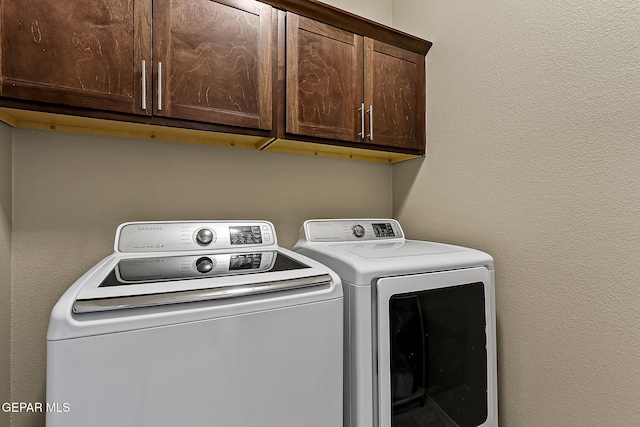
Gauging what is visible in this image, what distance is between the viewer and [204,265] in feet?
3.45

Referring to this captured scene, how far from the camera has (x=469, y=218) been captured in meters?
1.52

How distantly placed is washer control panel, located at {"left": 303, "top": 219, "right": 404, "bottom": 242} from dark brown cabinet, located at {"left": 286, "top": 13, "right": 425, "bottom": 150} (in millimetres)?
442

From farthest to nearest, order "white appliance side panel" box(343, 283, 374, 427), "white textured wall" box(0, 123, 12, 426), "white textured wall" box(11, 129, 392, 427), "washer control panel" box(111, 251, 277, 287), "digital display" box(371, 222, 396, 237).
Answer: "digital display" box(371, 222, 396, 237)
"white textured wall" box(11, 129, 392, 427)
"white textured wall" box(0, 123, 12, 426)
"white appliance side panel" box(343, 283, 374, 427)
"washer control panel" box(111, 251, 277, 287)

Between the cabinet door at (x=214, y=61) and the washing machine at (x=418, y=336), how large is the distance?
0.71 m

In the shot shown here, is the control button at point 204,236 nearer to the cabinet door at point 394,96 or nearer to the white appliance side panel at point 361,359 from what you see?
the white appliance side panel at point 361,359

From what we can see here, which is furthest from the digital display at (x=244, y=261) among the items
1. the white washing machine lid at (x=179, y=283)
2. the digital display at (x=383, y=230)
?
the digital display at (x=383, y=230)

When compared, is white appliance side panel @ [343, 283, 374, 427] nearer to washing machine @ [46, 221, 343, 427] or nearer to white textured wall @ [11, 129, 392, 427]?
washing machine @ [46, 221, 343, 427]

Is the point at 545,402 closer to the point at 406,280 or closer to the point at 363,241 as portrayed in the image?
the point at 406,280

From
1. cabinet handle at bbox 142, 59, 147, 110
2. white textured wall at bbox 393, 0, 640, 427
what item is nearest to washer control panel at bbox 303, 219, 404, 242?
white textured wall at bbox 393, 0, 640, 427

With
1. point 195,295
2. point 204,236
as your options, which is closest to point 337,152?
point 204,236

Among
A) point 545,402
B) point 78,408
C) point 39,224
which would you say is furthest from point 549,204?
point 39,224

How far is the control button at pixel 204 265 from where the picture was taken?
994mm

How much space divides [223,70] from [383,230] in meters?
1.15

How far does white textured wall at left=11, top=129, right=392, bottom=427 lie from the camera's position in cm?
123
